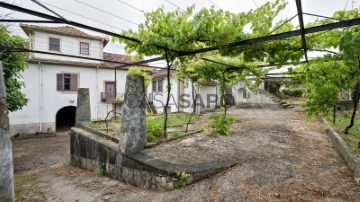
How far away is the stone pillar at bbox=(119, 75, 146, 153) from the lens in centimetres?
515

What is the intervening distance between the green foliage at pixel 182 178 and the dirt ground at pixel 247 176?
110 mm

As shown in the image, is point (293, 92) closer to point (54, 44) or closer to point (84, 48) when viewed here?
point (84, 48)

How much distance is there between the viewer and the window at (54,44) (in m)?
15.6

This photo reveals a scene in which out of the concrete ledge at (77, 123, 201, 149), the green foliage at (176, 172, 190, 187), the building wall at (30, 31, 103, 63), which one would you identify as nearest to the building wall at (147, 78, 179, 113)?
the building wall at (30, 31, 103, 63)

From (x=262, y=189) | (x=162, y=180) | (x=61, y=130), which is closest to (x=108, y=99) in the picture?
(x=61, y=130)

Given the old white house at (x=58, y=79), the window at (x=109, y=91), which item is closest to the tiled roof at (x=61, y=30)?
the old white house at (x=58, y=79)

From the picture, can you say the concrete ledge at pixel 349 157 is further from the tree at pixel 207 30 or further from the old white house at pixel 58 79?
the old white house at pixel 58 79

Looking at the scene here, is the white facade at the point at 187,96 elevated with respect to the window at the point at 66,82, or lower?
lower

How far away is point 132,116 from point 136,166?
116cm

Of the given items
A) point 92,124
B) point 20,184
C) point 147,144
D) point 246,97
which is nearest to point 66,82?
point 92,124

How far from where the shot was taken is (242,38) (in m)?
4.23

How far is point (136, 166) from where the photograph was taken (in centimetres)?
483

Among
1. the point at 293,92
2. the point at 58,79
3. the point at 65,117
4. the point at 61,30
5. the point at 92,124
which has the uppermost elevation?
the point at 61,30


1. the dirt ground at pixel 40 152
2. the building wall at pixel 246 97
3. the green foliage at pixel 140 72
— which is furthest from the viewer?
the building wall at pixel 246 97
